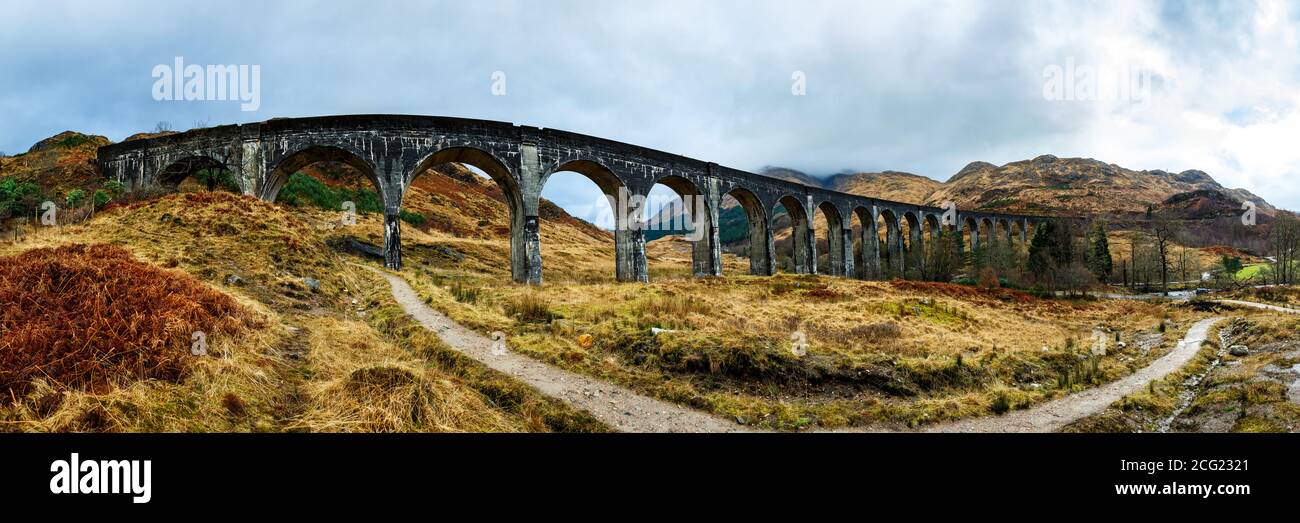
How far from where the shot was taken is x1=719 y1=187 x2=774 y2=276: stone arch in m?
32.7

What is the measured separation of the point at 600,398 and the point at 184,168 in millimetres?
26377

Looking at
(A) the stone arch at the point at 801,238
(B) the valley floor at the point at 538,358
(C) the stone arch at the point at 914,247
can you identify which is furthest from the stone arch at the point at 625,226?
(C) the stone arch at the point at 914,247

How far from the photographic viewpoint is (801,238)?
36969 millimetres

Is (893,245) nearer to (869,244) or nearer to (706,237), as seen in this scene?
(869,244)

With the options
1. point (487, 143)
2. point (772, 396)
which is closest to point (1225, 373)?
point (772, 396)

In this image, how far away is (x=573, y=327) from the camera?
432 inches

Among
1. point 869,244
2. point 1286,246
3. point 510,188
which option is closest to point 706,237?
point 510,188

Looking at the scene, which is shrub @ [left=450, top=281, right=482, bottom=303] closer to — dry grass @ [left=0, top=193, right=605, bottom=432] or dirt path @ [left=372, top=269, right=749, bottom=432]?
dry grass @ [left=0, top=193, right=605, bottom=432]

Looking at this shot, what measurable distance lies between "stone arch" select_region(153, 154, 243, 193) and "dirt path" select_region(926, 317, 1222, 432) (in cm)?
2627

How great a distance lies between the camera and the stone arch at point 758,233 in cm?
3269

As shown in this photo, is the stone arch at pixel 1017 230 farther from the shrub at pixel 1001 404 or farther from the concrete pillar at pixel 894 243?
the shrub at pixel 1001 404

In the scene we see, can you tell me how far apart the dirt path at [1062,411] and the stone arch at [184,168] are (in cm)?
2627

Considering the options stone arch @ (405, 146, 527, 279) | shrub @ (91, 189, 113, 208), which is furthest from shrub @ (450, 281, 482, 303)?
shrub @ (91, 189, 113, 208)
